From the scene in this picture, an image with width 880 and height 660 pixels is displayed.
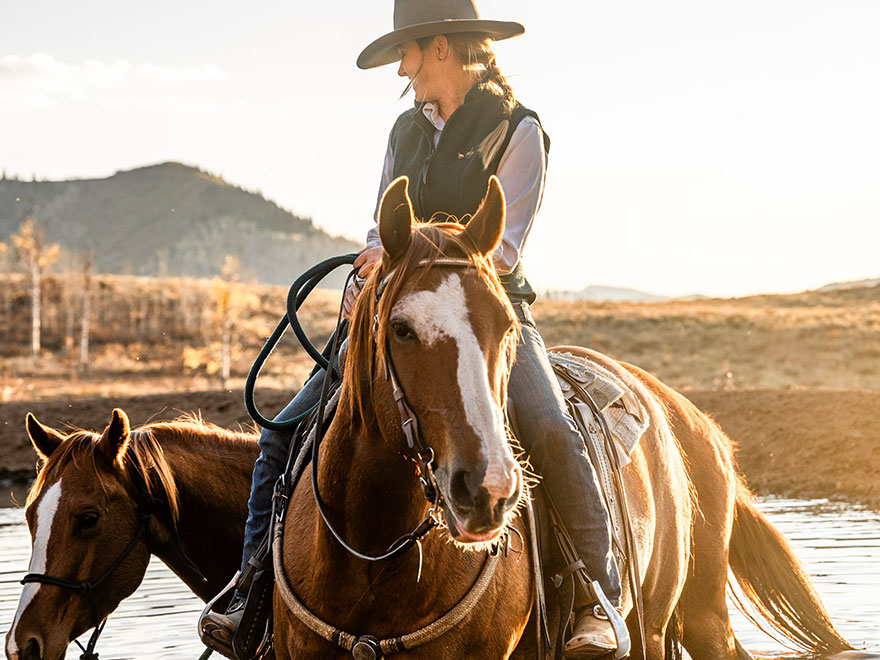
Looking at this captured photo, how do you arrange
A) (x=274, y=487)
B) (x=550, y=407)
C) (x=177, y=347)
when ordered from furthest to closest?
(x=177, y=347), (x=274, y=487), (x=550, y=407)

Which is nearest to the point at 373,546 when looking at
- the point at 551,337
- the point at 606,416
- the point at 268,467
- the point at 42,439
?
the point at 268,467

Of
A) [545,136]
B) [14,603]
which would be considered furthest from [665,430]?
[14,603]

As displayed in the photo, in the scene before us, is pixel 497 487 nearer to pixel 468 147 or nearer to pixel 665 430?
pixel 468 147

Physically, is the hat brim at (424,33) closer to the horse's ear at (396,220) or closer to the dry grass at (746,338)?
the horse's ear at (396,220)

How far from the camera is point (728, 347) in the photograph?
51.9m

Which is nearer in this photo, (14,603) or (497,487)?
(497,487)

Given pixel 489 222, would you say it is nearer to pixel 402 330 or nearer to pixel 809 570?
pixel 402 330

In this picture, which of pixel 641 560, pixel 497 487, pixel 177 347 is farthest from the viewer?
pixel 177 347

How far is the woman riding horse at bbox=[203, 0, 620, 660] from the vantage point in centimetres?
430

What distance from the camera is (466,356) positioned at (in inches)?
125

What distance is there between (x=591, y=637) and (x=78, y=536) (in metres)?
2.91

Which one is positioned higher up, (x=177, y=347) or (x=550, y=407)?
(x=550, y=407)

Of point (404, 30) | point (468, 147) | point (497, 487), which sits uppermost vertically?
point (404, 30)

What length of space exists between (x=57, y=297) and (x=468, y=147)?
9906 centimetres
